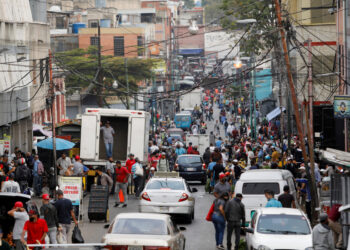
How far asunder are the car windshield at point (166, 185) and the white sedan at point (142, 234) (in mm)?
7402

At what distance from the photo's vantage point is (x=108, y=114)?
32.8m

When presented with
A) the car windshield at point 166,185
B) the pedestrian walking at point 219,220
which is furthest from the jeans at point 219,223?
the car windshield at point 166,185

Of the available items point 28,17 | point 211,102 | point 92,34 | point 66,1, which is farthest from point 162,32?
point 28,17

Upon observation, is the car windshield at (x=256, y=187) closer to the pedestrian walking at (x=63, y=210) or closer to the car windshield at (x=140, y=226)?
the pedestrian walking at (x=63, y=210)

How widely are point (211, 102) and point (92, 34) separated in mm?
22107

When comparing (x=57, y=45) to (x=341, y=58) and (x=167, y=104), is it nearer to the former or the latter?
(x=167, y=104)

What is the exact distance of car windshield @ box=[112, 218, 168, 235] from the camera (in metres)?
16.2

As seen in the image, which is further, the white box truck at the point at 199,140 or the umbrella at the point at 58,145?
the white box truck at the point at 199,140

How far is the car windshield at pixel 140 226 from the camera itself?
53.3 ft

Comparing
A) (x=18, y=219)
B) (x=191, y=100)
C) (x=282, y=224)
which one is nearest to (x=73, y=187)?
(x=18, y=219)

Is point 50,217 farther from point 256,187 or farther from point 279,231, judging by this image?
point 256,187

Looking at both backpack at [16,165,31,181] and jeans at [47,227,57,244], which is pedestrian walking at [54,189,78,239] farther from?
backpack at [16,165,31,181]

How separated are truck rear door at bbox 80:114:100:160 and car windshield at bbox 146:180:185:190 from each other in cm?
797

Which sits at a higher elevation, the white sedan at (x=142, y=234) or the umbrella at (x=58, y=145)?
the umbrella at (x=58, y=145)
